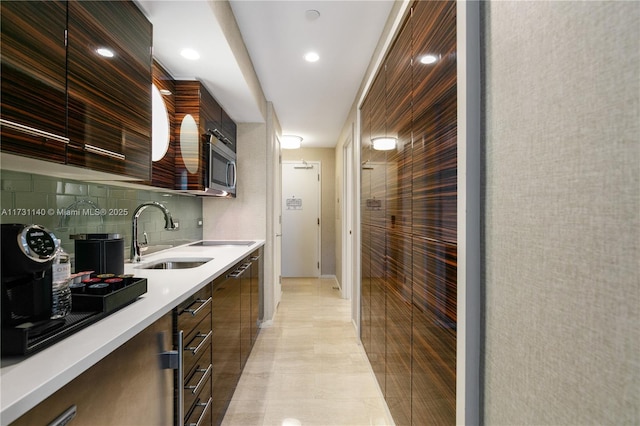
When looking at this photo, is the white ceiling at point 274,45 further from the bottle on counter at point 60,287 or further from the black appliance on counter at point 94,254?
the bottle on counter at point 60,287

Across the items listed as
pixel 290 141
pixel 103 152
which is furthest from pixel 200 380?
pixel 290 141

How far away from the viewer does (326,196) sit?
593cm

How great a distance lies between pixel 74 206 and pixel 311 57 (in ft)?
6.46

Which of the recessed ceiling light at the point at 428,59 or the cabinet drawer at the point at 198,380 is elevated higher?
the recessed ceiling light at the point at 428,59

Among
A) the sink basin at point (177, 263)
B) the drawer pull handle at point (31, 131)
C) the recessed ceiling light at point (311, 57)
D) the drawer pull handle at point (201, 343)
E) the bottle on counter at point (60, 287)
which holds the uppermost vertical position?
the recessed ceiling light at point (311, 57)

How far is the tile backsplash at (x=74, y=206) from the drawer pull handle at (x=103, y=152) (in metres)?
0.32

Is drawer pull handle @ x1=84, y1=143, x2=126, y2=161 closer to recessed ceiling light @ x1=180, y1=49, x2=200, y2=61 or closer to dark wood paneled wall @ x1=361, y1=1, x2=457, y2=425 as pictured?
recessed ceiling light @ x1=180, y1=49, x2=200, y2=61

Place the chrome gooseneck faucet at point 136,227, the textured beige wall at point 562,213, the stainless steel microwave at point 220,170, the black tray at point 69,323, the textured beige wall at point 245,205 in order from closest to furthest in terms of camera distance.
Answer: the textured beige wall at point 562,213 < the black tray at point 69,323 < the chrome gooseneck faucet at point 136,227 < the stainless steel microwave at point 220,170 < the textured beige wall at point 245,205

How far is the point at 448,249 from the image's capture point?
3.28 ft

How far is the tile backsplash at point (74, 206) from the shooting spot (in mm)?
→ 1139

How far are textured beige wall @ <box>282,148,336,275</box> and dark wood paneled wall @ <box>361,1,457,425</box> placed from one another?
3.72 metres

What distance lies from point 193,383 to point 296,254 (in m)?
4.58

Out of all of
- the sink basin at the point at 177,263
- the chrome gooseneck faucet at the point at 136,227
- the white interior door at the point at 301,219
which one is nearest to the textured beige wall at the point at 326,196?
the white interior door at the point at 301,219

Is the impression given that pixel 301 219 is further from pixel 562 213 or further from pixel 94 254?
pixel 562 213
